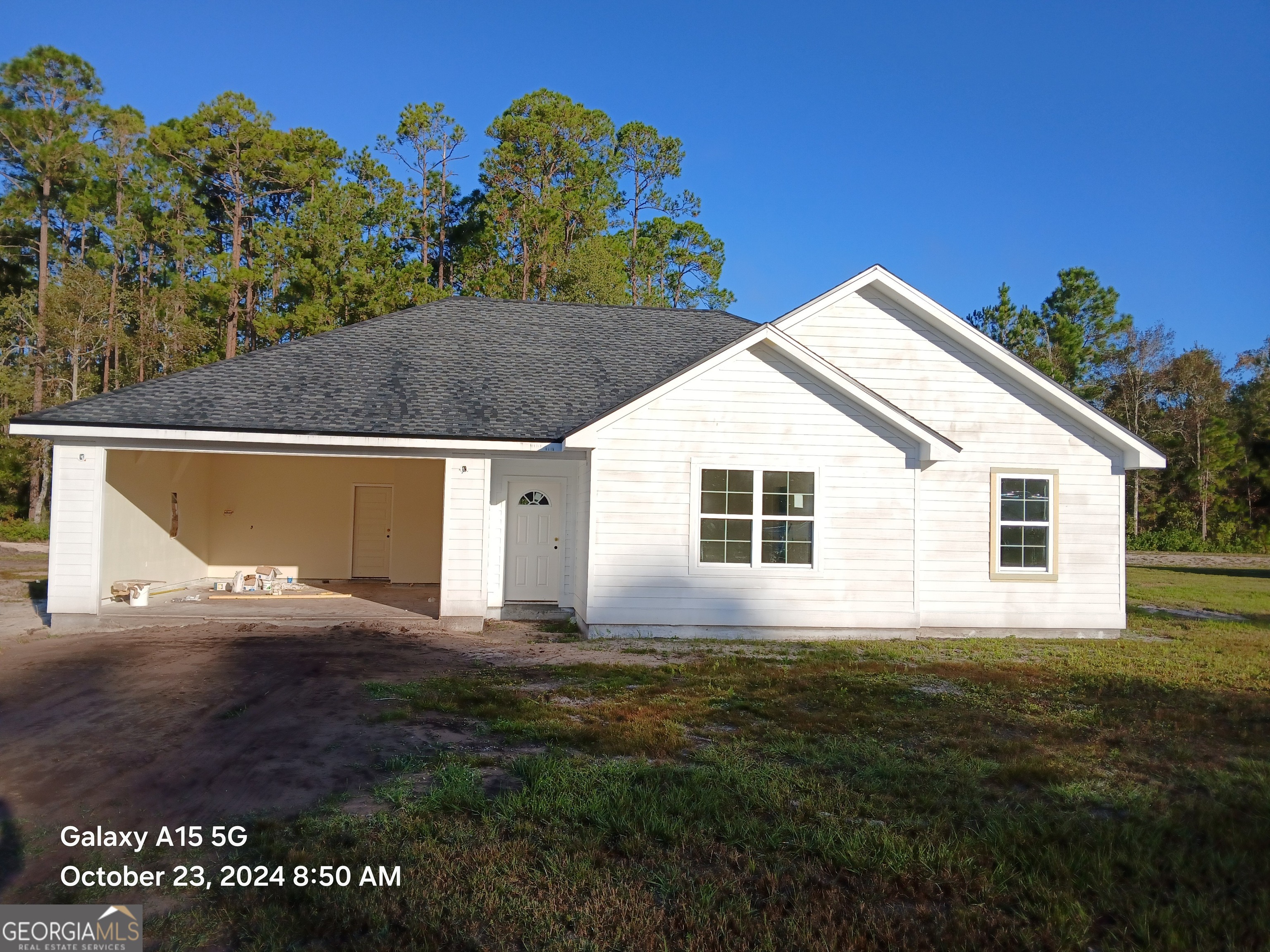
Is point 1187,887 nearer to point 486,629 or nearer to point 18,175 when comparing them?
point 486,629

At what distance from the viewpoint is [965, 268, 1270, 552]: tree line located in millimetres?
38312

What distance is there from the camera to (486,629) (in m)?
12.1

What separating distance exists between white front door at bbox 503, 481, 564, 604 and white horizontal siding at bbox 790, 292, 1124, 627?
5.05 metres

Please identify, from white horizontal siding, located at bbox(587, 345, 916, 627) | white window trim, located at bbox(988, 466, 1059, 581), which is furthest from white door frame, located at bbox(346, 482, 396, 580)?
white window trim, located at bbox(988, 466, 1059, 581)

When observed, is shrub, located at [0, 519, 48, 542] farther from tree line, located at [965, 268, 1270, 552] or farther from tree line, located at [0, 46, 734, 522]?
tree line, located at [965, 268, 1270, 552]

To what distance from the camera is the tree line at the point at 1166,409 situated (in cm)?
3831

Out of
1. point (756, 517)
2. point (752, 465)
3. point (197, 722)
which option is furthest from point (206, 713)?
point (752, 465)

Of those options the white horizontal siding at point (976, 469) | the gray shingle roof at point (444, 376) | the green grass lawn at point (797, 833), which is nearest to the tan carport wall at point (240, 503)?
the gray shingle roof at point (444, 376)

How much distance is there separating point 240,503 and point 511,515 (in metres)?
7.18

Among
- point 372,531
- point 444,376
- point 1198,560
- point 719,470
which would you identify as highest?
point 444,376

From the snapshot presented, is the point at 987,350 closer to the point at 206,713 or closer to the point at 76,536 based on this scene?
the point at 206,713

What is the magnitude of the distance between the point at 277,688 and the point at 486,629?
4.27 metres

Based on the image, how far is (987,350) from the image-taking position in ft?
41.0

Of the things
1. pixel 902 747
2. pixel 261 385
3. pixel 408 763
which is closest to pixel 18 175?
pixel 261 385
